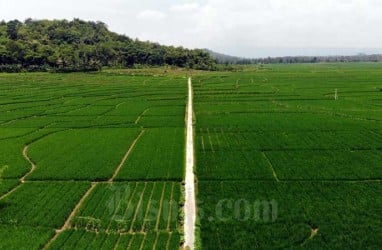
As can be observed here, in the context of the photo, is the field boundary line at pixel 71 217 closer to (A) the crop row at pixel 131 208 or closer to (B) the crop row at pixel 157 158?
(A) the crop row at pixel 131 208

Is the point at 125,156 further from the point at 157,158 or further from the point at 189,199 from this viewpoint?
the point at 189,199

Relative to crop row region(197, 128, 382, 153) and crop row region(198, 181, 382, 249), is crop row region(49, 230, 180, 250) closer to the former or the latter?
crop row region(198, 181, 382, 249)

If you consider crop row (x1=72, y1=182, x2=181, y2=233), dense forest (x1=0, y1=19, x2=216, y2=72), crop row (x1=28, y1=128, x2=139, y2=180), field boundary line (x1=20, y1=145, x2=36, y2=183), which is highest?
dense forest (x1=0, y1=19, x2=216, y2=72)

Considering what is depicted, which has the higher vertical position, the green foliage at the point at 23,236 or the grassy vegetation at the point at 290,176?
the grassy vegetation at the point at 290,176

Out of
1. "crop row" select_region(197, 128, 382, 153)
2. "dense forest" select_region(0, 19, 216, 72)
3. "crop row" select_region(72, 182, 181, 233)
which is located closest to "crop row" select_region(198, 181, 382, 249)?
"crop row" select_region(72, 182, 181, 233)

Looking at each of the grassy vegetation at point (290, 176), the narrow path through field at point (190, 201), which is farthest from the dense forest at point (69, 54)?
the narrow path through field at point (190, 201)

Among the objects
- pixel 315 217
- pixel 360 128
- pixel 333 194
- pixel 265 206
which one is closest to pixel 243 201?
pixel 265 206

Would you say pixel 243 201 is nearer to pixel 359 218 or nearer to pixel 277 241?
pixel 277 241

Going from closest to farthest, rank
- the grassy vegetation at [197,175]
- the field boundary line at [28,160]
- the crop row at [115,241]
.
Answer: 1. the crop row at [115,241]
2. the grassy vegetation at [197,175]
3. the field boundary line at [28,160]
